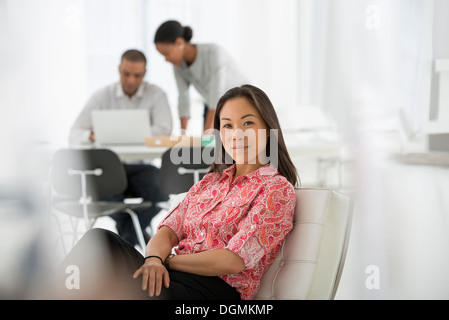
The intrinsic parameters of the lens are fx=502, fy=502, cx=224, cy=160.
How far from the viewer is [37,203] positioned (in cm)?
250

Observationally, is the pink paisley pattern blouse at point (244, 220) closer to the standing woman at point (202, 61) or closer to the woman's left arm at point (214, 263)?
the woman's left arm at point (214, 263)

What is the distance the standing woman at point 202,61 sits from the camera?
2836 mm

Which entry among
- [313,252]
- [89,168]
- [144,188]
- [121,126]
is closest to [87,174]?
[89,168]

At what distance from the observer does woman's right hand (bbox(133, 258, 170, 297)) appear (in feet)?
3.65

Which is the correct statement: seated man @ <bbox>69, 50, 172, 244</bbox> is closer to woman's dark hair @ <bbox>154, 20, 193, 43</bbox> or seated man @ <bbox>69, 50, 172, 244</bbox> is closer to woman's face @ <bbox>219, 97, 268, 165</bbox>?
woman's dark hair @ <bbox>154, 20, 193, 43</bbox>

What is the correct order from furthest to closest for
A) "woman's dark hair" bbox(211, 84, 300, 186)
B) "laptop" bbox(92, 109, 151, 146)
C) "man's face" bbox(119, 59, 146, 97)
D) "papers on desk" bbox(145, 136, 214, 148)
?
"man's face" bbox(119, 59, 146, 97) < "laptop" bbox(92, 109, 151, 146) < "papers on desk" bbox(145, 136, 214, 148) < "woman's dark hair" bbox(211, 84, 300, 186)

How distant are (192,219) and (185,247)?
73 millimetres

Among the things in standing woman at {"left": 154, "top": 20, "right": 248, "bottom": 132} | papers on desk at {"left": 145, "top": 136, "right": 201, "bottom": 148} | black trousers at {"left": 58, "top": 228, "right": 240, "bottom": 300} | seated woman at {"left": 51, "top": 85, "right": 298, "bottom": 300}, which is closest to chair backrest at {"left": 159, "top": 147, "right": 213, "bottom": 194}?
papers on desk at {"left": 145, "top": 136, "right": 201, "bottom": 148}

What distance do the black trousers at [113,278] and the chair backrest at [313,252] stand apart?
0.12 m

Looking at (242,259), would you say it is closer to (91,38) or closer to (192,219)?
(192,219)

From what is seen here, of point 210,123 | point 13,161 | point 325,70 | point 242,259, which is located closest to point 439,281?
point 242,259

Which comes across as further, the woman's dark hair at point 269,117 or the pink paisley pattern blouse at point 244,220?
the woman's dark hair at point 269,117

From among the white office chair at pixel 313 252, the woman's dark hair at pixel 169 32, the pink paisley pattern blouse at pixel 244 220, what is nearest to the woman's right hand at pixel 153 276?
the pink paisley pattern blouse at pixel 244 220

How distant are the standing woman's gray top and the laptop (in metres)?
0.44
